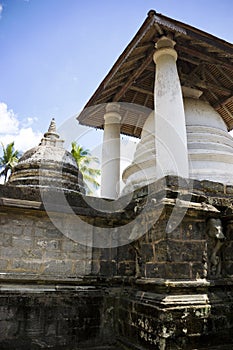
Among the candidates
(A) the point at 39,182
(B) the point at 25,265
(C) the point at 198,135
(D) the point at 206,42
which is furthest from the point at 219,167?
(B) the point at 25,265

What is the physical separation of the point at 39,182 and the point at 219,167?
3.51m

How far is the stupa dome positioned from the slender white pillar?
8.72 feet

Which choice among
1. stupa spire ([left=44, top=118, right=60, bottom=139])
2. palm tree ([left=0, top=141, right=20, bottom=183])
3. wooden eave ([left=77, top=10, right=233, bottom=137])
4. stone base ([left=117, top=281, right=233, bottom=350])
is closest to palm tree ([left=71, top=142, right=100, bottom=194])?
palm tree ([left=0, top=141, right=20, bottom=183])

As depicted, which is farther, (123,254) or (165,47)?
(165,47)

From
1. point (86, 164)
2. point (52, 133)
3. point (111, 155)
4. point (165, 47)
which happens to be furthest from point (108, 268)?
point (86, 164)

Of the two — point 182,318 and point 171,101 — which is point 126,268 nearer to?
point 182,318

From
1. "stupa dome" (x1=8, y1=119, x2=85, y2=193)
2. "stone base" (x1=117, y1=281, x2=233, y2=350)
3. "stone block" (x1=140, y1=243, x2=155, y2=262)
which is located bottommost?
"stone base" (x1=117, y1=281, x2=233, y2=350)

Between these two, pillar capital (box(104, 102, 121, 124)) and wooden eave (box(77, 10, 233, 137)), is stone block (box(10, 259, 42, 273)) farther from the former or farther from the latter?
pillar capital (box(104, 102, 121, 124))

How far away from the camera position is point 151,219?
150 inches

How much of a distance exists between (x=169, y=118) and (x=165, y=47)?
5.58 feet

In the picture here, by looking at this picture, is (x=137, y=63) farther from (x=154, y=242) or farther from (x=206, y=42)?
(x=154, y=242)

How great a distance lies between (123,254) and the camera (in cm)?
443

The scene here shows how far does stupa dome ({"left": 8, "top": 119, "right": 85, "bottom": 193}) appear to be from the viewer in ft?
15.9

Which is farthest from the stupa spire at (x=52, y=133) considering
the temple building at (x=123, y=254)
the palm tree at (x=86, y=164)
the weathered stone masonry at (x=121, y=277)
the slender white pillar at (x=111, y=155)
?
the palm tree at (x=86, y=164)
